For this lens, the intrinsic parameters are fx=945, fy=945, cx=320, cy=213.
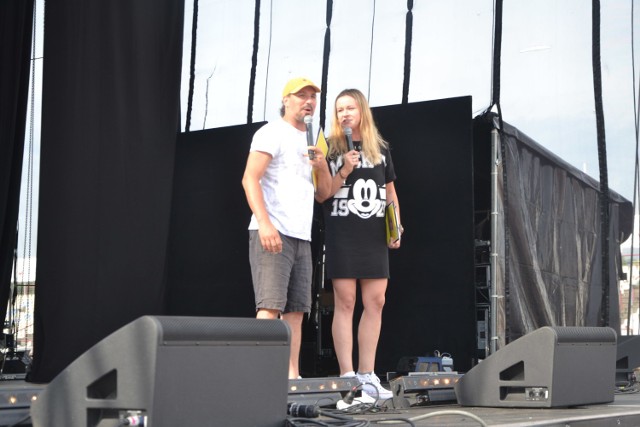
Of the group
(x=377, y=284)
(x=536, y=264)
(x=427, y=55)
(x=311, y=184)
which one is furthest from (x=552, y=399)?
(x=427, y=55)

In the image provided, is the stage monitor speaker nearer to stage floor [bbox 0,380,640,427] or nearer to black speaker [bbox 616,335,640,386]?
stage floor [bbox 0,380,640,427]

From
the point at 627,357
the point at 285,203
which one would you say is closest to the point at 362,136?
the point at 285,203

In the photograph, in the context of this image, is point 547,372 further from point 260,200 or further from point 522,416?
point 260,200

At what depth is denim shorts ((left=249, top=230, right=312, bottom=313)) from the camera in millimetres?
3163

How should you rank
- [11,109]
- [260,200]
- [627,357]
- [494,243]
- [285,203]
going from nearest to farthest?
[260,200]
[285,203]
[11,109]
[494,243]
[627,357]

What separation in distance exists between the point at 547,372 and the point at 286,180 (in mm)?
1104

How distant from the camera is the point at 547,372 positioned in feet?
10.4

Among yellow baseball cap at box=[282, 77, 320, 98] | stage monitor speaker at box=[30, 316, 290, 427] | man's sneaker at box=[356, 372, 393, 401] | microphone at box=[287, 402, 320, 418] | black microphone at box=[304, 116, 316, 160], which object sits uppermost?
yellow baseball cap at box=[282, 77, 320, 98]

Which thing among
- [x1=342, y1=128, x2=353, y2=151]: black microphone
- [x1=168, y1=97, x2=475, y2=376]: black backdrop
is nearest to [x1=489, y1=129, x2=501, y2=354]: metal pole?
[x1=168, y1=97, x2=475, y2=376]: black backdrop

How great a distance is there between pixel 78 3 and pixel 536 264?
2.70 metres

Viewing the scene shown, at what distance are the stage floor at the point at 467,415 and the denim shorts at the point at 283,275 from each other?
388mm

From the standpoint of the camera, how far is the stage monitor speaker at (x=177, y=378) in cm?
193

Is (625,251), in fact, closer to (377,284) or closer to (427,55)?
(427,55)

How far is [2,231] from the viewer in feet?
14.7
